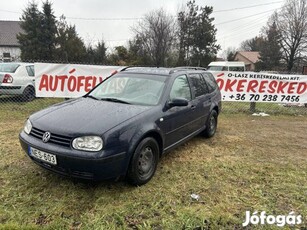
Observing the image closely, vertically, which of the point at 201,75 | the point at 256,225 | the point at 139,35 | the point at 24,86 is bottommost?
the point at 256,225

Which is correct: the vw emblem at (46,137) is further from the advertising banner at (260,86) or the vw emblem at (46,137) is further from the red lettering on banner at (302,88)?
the red lettering on banner at (302,88)

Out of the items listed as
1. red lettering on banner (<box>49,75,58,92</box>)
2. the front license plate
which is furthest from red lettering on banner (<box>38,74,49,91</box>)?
the front license plate

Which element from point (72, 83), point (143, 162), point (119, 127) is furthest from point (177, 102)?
point (72, 83)

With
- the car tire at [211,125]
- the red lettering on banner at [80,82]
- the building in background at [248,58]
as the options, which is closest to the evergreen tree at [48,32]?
the red lettering on banner at [80,82]

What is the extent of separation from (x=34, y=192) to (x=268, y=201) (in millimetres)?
2973

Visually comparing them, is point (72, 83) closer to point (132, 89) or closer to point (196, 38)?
point (132, 89)

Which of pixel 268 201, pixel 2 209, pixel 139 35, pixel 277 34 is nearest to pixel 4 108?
pixel 2 209

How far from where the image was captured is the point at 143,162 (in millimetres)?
3344

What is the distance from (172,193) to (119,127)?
45.1 inches

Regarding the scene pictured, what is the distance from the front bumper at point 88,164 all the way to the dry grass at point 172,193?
394mm

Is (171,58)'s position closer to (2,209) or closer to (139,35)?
(139,35)

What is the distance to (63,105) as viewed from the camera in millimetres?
3639

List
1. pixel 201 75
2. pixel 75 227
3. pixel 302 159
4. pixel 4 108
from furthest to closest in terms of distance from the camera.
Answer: pixel 4 108 < pixel 201 75 < pixel 302 159 < pixel 75 227

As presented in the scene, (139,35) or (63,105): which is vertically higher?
(139,35)
